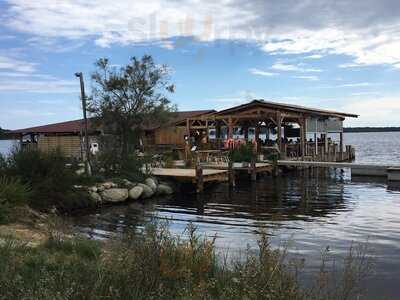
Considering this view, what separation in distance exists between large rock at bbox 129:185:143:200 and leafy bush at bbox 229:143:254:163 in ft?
35.5

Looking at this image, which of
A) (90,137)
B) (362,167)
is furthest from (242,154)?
(90,137)

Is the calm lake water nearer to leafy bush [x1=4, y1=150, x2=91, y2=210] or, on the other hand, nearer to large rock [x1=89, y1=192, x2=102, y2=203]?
large rock [x1=89, y1=192, x2=102, y2=203]

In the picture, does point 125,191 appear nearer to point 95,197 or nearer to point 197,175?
point 95,197

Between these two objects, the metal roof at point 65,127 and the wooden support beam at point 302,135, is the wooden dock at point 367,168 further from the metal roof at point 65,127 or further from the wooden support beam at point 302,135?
the metal roof at point 65,127

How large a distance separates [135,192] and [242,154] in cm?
1191

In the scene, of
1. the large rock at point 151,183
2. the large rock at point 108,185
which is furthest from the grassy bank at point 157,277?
the large rock at point 151,183

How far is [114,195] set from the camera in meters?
22.5

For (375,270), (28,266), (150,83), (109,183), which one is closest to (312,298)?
(28,266)

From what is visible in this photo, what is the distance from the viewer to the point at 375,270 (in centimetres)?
1034

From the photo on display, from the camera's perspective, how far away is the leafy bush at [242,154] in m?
33.5

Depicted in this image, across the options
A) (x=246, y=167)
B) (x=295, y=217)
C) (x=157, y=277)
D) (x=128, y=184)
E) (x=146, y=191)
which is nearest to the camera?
(x=157, y=277)

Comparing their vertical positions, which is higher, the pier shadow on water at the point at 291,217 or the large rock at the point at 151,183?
the large rock at the point at 151,183

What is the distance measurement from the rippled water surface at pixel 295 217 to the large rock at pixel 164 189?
0.67 metres

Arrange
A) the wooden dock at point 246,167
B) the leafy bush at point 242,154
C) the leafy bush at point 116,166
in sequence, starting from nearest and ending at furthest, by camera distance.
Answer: the leafy bush at point 116,166, the wooden dock at point 246,167, the leafy bush at point 242,154
